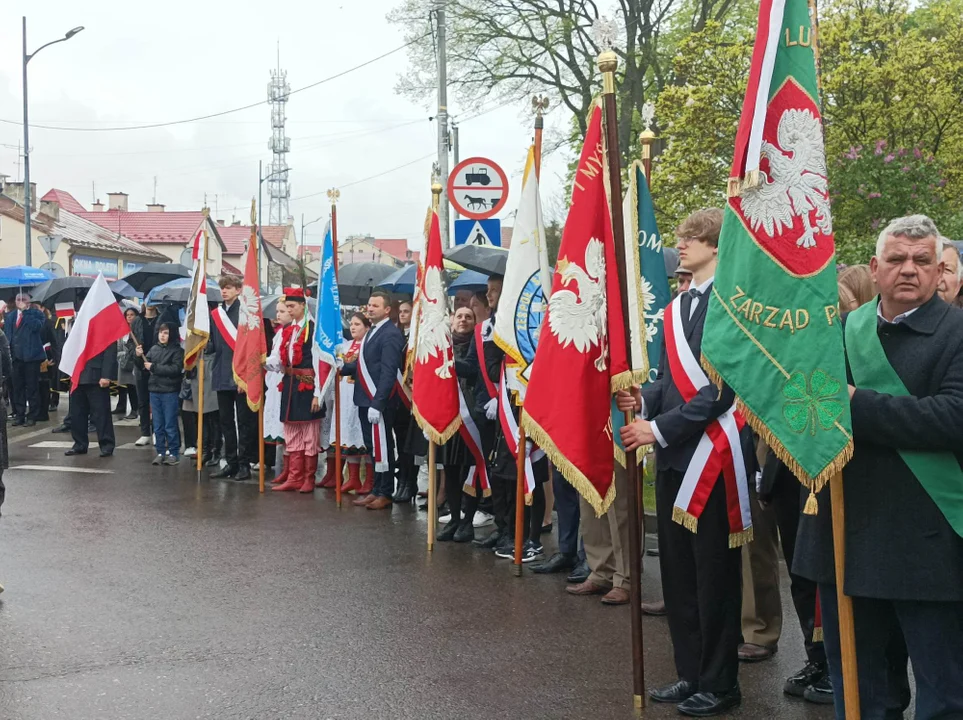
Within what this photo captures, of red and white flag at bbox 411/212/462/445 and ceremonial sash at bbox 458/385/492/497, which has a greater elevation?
red and white flag at bbox 411/212/462/445

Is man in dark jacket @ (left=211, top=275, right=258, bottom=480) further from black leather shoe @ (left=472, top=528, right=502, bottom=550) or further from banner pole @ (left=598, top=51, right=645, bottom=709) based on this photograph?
banner pole @ (left=598, top=51, right=645, bottom=709)

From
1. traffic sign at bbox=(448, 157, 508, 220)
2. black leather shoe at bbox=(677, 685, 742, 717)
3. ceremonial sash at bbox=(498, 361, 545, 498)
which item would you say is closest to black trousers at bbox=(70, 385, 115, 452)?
traffic sign at bbox=(448, 157, 508, 220)

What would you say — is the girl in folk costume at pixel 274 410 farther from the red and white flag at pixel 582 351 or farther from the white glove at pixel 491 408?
the red and white flag at pixel 582 351

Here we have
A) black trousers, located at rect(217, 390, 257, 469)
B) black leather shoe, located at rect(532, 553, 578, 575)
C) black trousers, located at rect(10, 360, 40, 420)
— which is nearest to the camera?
black leather shoe, located at rect(532, 553, 578, 575)

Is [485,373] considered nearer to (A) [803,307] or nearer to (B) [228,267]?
(A) [803,307]

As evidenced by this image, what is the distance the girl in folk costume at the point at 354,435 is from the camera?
1059cm

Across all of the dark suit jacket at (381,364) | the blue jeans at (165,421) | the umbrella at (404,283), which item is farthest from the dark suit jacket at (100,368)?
the dark suit jacket at (381,364)

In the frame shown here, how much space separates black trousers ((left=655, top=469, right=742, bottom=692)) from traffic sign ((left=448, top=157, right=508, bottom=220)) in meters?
6.91

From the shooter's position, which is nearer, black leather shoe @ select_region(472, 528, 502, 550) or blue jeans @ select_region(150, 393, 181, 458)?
black leather shoe @ select_region(472, 528, 502, 550)

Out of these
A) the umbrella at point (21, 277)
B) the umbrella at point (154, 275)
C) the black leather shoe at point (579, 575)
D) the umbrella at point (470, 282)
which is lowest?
the black leather shoe at point (579, 575)

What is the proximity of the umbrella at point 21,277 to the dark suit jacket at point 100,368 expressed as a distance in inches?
354

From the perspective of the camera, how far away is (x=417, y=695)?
5.08m

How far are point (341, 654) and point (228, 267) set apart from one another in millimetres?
64365

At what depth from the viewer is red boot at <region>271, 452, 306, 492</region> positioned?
11336 millimetres
